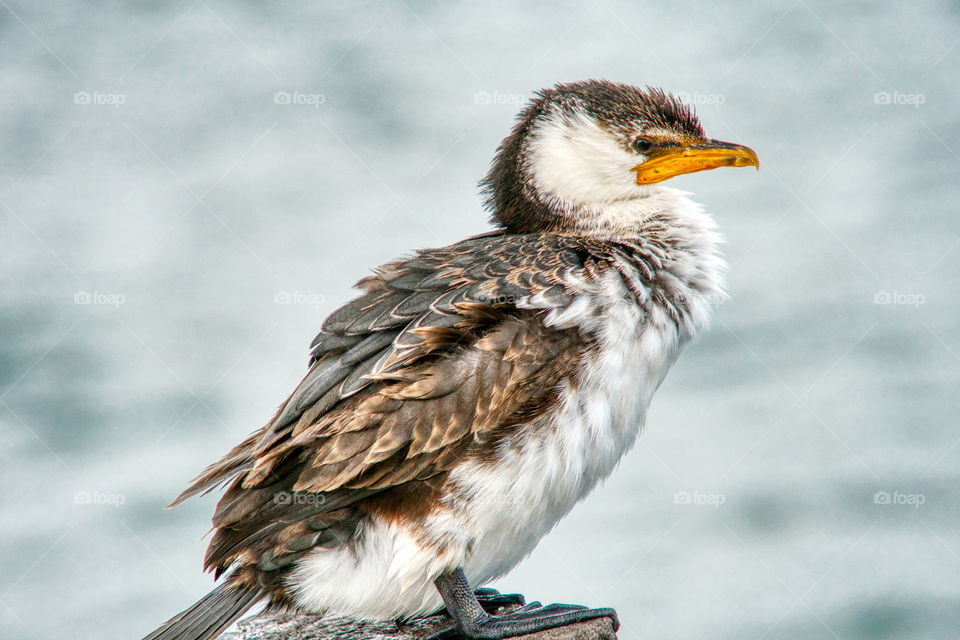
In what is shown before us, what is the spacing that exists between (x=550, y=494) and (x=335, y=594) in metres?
0.95

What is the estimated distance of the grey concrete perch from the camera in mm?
4457

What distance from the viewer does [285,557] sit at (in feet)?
13.2

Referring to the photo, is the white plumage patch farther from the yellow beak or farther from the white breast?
the yellow beak

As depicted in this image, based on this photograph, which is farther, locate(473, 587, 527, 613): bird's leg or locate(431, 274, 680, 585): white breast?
locate(473, 587, 527, 613): bird's leg

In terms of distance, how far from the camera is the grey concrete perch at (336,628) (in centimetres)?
446

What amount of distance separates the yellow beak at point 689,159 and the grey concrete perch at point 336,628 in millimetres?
2011

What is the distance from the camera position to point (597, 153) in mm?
4781

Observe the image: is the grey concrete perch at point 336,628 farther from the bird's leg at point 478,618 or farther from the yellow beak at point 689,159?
the yellow beak at point 689,159

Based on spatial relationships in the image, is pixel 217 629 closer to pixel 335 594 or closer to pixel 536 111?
pixel 335 594

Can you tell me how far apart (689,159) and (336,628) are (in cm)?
267

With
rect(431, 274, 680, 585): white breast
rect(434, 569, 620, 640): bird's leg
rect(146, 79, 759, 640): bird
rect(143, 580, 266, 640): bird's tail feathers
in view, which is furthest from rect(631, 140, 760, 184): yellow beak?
rect(143, 580, 266, 640): bird's tail feathers

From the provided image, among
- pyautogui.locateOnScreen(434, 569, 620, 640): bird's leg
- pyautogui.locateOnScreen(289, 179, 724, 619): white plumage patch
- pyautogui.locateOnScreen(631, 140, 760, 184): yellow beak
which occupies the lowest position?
pyautogui.locateOnScreen(434, 569, 620, 640): bird's leg

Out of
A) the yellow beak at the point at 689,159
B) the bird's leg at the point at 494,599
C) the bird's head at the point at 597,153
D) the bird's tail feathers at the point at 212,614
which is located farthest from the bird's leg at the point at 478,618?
the yellow beak at the point at 689,159

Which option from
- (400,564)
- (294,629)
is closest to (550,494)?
(400,564)
